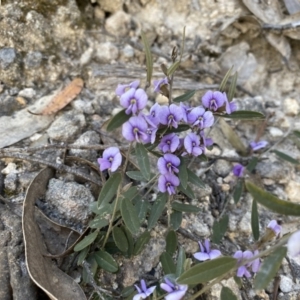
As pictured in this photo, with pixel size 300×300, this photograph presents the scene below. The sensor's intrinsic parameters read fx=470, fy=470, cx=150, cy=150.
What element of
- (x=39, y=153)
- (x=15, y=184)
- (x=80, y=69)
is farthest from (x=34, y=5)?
(x=15, y=184)

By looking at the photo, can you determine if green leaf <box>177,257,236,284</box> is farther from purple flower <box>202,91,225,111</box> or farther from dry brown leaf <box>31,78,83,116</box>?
dry brown leaf <box>31,78,83,116</box>

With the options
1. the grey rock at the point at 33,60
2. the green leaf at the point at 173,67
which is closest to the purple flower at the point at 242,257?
the green leaf at the point at 173,67

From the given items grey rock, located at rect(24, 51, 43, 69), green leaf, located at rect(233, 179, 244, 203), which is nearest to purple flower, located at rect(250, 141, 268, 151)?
green leaf, located at rect(233, 179, 244, 203)

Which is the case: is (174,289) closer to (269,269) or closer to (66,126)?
(269,269)

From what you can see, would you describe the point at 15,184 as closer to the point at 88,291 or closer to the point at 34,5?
the point at 88,291

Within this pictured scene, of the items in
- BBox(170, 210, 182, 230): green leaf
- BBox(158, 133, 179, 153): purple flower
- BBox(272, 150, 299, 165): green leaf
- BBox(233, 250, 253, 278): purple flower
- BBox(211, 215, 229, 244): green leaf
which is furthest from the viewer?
BBox(272, 150, 299, 165): green leaf
